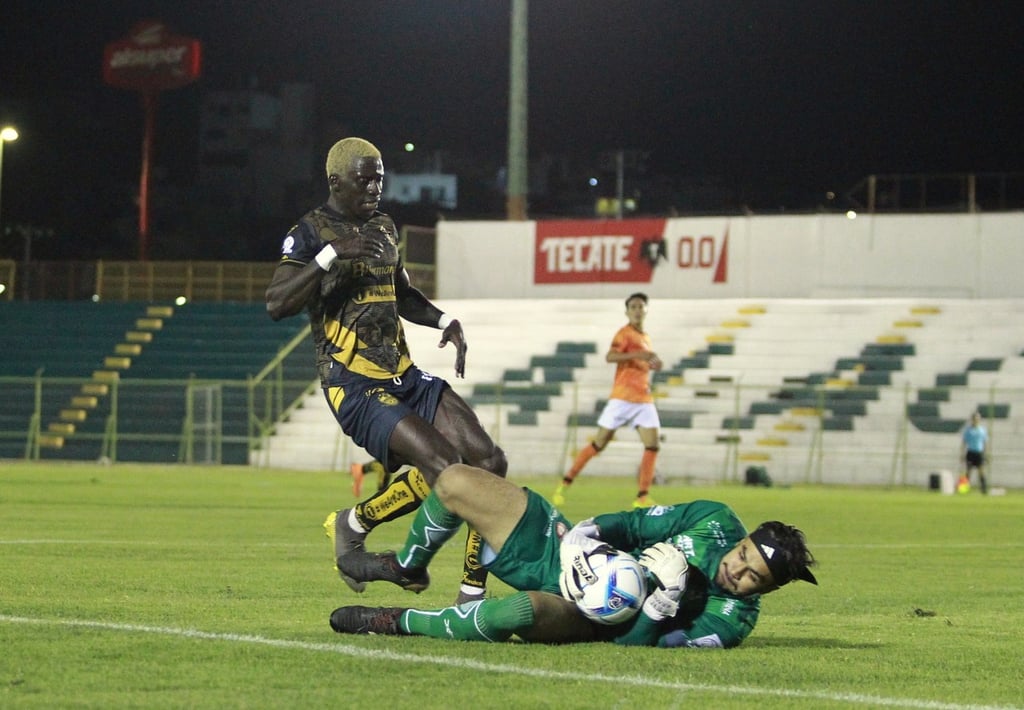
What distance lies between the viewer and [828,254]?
119 feet

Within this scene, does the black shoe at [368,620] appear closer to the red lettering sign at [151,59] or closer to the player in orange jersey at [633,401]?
the player in orange jersey at [633,401]

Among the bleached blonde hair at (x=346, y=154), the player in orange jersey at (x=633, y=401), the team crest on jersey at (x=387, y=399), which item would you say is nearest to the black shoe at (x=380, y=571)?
the team crest on jersey at (x=387, y=399)

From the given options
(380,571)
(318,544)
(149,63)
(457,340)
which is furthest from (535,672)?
(149,63)

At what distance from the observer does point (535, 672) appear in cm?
618

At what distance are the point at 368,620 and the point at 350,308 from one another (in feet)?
6.09

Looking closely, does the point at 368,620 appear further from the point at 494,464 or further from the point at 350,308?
the point at 350,308

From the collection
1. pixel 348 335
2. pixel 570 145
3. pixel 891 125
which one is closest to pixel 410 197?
pixel 570 145

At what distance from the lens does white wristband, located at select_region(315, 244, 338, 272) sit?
7891 mm

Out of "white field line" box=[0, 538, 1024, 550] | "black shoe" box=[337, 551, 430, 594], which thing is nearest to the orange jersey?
"white field line" box=[0, 538, 1024, 550]

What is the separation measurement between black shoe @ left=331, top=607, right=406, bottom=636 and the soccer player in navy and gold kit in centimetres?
71

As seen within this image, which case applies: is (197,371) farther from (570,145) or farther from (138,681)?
(570,145)

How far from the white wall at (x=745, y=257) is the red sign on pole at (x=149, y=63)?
581 inches

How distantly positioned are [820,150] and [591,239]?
92.3ft

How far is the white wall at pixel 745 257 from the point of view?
34938 mm
